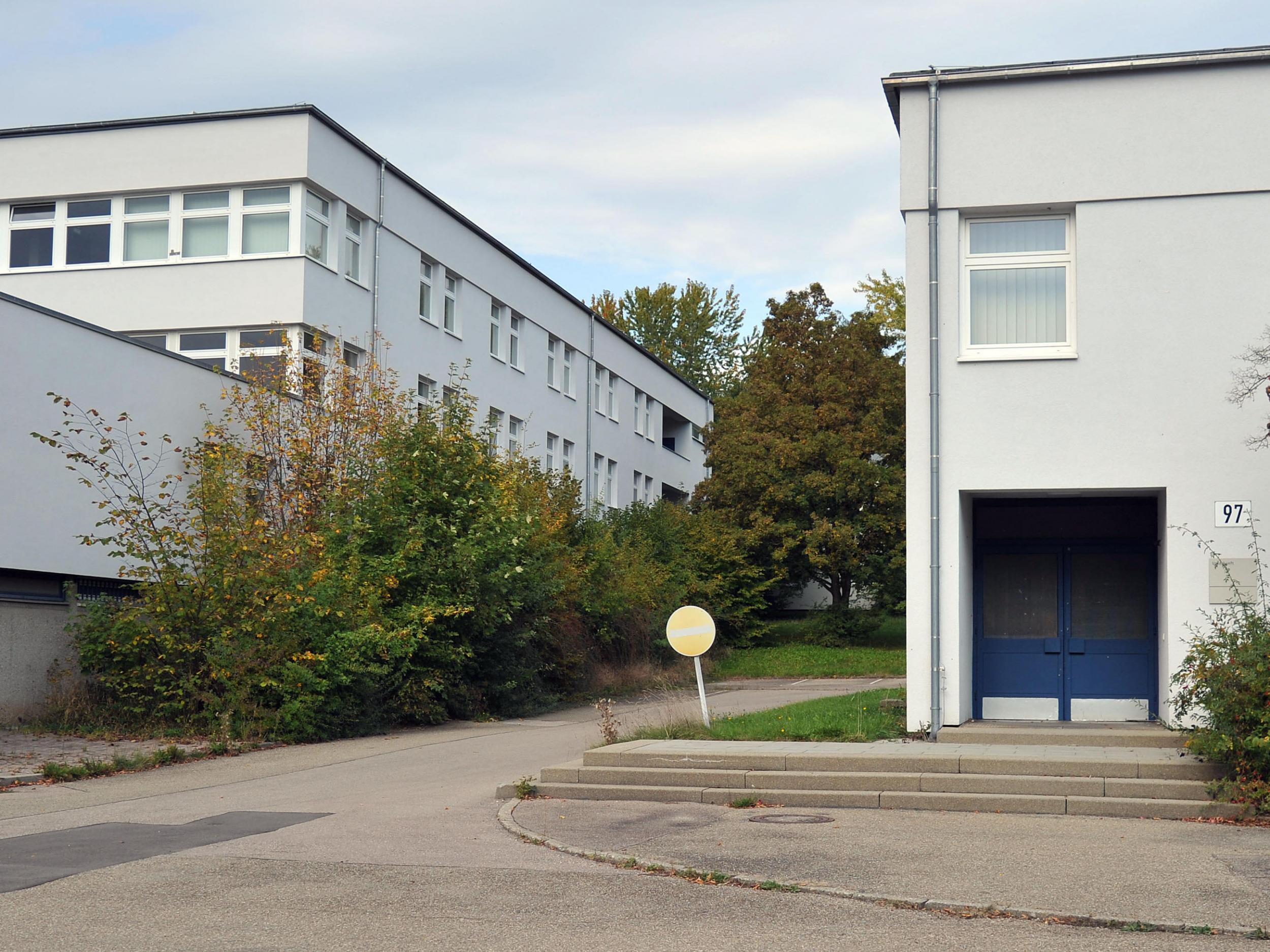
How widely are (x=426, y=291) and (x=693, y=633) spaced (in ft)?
68.8

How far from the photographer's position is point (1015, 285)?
15.9 metres

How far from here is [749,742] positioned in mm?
14852

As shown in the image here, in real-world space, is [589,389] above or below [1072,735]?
above

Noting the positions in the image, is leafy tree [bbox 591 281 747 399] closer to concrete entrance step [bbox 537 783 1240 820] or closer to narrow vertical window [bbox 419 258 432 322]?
narrow vertical window [bbox 419 258 432 322]

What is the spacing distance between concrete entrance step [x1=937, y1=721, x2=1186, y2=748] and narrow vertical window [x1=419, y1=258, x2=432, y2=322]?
73.2 feet

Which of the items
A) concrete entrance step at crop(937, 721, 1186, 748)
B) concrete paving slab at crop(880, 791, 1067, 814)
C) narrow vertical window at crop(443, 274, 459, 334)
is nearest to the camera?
concrete paving slab at crop(880, 791, 1067, 814)

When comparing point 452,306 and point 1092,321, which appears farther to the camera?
point 452,306

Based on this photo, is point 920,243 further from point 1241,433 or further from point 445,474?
point 445,474

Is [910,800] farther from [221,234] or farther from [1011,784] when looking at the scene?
[221,234]

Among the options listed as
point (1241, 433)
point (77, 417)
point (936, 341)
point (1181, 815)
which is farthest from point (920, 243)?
point (77, 417)

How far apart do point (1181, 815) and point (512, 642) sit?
45.3 feet

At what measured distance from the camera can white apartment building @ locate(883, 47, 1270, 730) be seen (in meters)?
15.0

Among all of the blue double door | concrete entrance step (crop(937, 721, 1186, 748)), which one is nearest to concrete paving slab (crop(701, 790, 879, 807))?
concrete entrance step (crop(937, 721, 1186, 748))

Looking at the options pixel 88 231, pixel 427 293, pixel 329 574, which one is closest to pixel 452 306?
pixel 427 293
